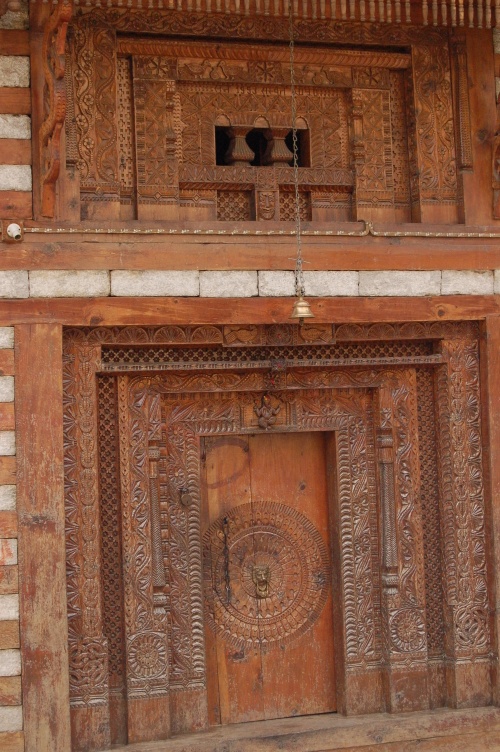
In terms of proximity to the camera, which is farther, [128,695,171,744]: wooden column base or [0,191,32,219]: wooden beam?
[128,695,171,744]: wooden column base

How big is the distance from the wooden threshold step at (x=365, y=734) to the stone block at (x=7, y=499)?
1.62 m

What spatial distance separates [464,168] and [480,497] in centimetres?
203

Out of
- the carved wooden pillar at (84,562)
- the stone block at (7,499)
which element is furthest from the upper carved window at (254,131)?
the stone block at (7,499)

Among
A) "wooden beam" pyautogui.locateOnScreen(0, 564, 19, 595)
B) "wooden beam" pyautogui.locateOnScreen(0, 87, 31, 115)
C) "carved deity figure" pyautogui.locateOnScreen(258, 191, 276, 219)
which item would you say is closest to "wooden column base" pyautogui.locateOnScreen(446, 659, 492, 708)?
"wooden beam" pyautogui.locateOnScreen(0, 564, 19, 595)

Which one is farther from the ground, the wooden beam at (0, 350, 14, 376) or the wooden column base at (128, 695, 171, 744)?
the wooden beam at (0, 350, 14, 376)

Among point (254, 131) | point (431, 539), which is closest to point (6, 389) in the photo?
point (254, 131)

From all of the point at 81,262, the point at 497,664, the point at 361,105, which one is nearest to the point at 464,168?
the point at 361,105

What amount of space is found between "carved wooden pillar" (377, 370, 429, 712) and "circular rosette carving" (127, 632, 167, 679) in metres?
1.40

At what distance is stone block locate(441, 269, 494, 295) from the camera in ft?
20.8

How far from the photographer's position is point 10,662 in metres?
5.54

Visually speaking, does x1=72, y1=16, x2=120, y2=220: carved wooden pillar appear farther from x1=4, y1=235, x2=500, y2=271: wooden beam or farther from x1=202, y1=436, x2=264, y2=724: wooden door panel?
x1=202, y1=436, x2=264, y2=724: wooden door panel

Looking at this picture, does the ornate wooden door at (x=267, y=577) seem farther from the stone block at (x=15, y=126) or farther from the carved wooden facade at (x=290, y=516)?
the stone block at (x=15, y=126)

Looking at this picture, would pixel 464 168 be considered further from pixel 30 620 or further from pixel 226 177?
pixel 30 620

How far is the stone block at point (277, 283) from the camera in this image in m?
6.07
